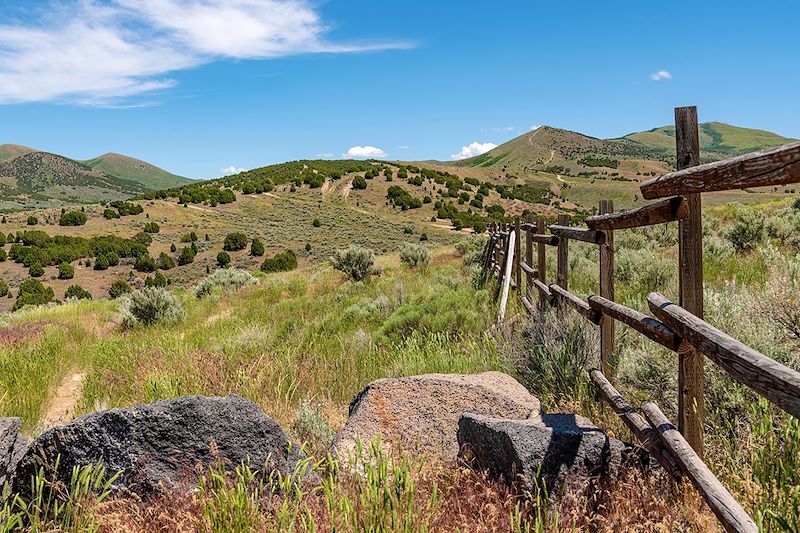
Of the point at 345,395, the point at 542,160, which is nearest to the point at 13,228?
the point at 345,395

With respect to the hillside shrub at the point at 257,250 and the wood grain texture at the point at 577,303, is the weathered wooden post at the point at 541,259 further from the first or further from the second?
the hillside shrub at the point at 257,250

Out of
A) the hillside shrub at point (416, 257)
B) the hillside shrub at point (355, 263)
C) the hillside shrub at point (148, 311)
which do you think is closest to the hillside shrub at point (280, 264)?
the hillside shrub at point (416, 257)

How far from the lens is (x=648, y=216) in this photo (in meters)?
3.62

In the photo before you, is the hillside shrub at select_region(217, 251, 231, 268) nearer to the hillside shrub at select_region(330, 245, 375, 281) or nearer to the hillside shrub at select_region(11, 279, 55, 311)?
the hillside shrub at select_region(11, 279, 55, 311)

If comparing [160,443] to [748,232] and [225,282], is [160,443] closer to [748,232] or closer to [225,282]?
[748,232]

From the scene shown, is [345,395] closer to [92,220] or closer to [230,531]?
[230,531]

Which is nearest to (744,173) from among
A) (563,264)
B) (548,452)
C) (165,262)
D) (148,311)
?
(548,452)

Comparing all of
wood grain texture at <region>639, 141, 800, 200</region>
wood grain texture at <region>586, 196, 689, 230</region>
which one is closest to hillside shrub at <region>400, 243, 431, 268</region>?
wood grain texture at <region>586, 196, 689, 230</region>

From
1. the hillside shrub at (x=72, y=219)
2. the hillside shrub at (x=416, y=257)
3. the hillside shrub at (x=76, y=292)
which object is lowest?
the hillside shrub at (x=76, y=292)

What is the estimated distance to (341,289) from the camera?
15.4 m

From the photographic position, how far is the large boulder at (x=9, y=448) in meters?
2.89

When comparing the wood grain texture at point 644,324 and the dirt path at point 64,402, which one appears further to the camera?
the dirt path at point 64,402

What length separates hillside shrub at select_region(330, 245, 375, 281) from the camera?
714 inches

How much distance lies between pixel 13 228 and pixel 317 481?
46935 millimetres
